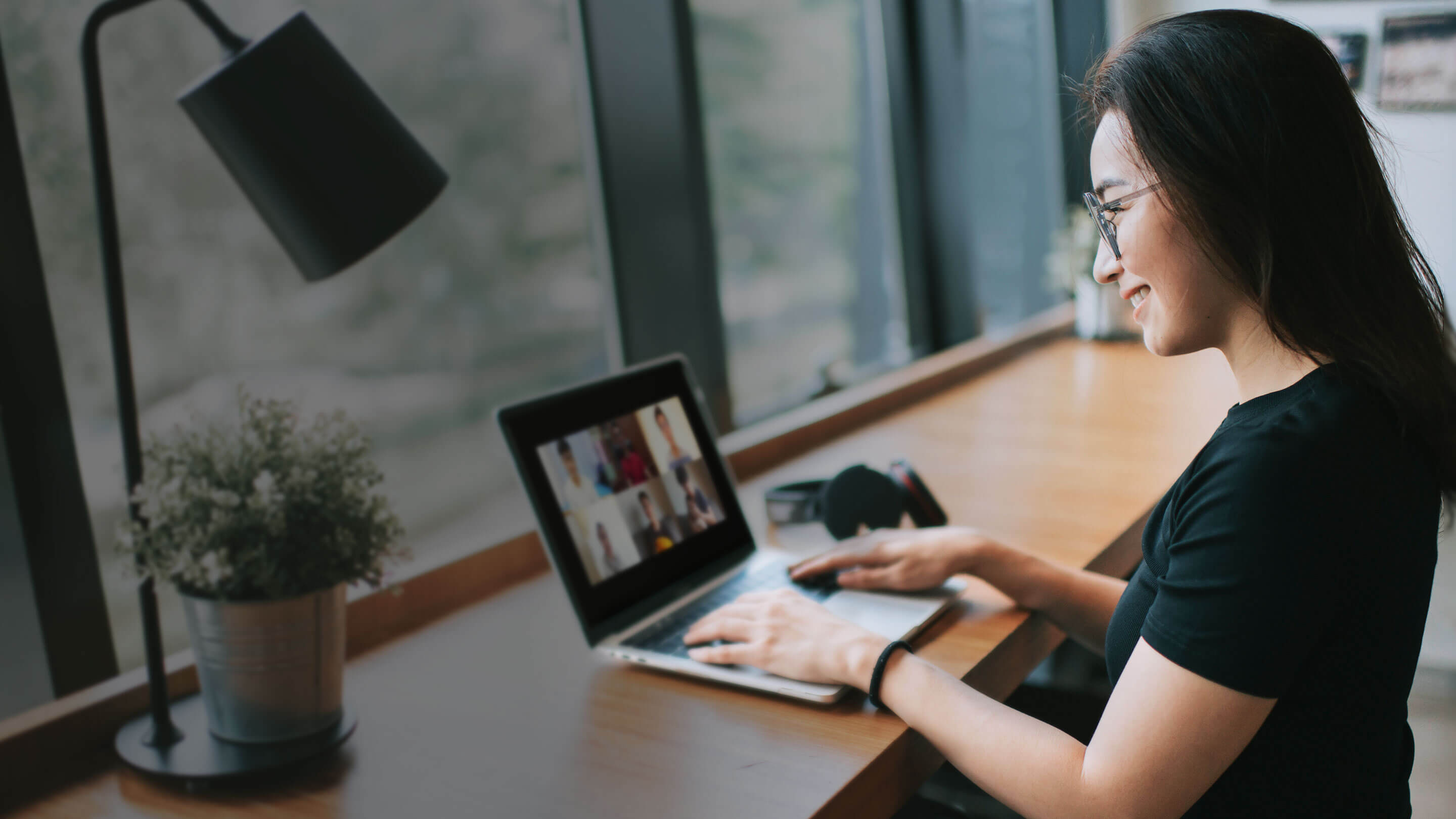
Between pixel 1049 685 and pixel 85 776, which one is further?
pixel 1049 685

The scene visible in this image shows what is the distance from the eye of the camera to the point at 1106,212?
0.89 meters

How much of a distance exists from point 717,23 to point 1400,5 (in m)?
2.23

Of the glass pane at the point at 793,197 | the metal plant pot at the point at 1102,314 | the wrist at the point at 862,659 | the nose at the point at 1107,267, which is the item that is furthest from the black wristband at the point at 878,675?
the metal plant pot at the point at 1102,314

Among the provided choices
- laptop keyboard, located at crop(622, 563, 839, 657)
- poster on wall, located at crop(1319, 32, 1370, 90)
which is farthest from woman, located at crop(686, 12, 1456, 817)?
poster on wall, located at crop(1319, 32, 1370, 90)

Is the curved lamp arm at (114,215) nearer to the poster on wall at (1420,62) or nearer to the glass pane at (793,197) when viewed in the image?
the glass pane at (793,197)

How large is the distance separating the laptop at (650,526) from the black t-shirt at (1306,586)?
335mm

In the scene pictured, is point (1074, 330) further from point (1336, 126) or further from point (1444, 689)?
point (1336, 126)

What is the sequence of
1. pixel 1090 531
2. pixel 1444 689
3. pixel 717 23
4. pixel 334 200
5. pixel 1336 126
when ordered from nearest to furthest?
pixel 1336 126 < pixel 334 200 < pixel 1090 531 < pixel 1444 689 < pixel 717 23

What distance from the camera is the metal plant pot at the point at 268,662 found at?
0.92 m

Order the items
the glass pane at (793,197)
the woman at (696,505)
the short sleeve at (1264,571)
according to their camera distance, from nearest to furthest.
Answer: the short sleeve at (1264,571), the woman at (696,505), the glass pane at (793,197)

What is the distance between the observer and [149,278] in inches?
49.9

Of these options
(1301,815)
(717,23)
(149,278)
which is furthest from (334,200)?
(717,23)

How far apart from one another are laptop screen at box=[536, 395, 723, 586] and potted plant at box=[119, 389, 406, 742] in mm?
233

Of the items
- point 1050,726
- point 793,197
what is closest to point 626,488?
point 1050,726
